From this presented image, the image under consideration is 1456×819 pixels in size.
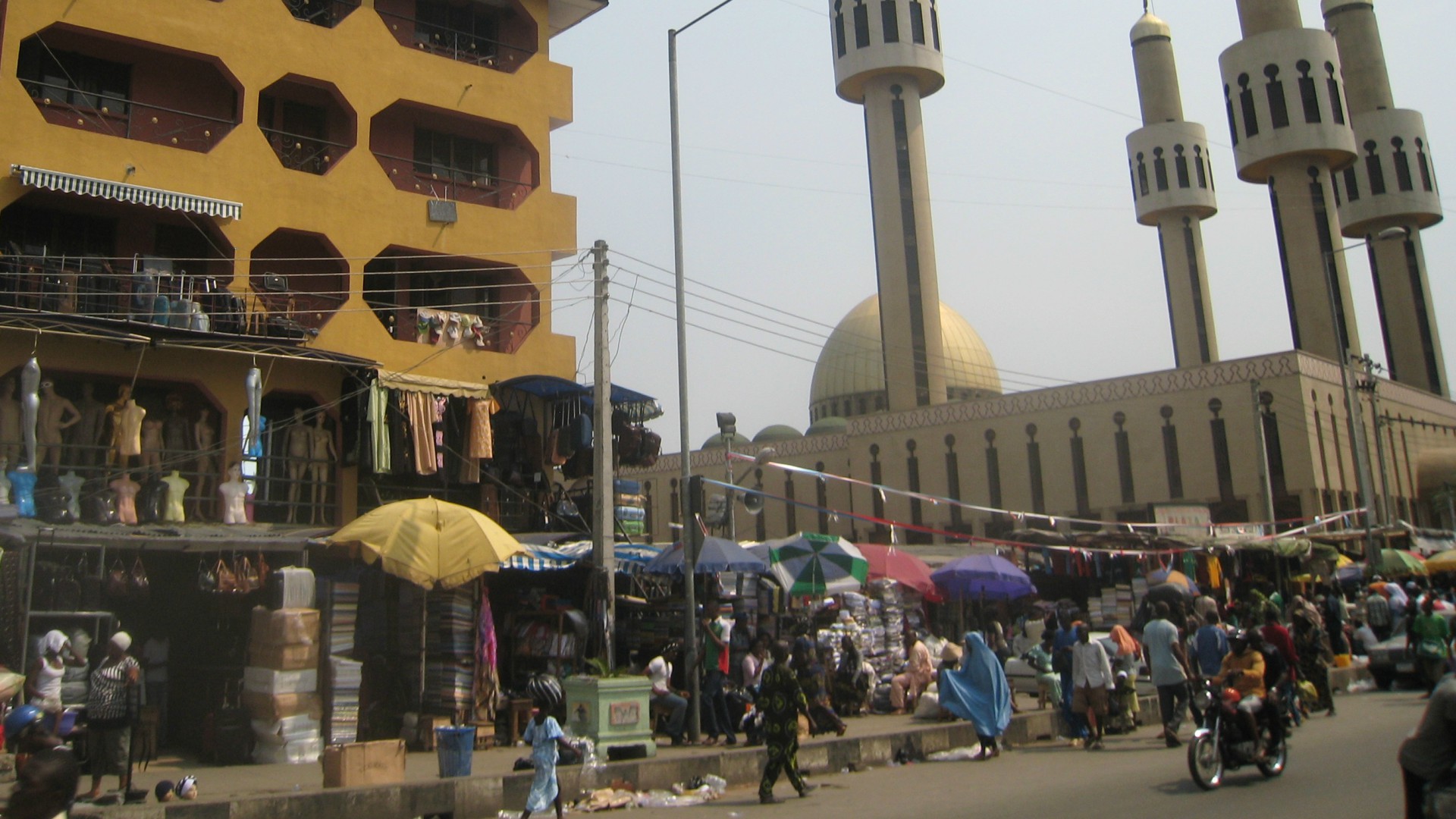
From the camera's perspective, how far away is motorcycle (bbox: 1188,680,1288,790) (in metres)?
9.27

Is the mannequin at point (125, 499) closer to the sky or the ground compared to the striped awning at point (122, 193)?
closer to the ground

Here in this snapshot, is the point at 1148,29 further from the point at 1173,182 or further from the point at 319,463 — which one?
the point at 319,463

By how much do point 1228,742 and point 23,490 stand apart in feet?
42.2

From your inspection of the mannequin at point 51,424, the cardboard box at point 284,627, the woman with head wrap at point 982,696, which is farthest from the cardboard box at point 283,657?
the woman with head wrap at point 982,696

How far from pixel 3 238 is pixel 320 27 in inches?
222

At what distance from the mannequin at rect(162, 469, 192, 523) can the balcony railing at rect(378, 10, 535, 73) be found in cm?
875

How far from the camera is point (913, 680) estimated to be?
17594mm

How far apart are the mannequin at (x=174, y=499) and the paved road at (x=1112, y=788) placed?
313 inches

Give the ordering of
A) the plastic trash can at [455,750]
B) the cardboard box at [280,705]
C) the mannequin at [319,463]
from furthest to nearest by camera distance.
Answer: the mannequin at [319,463] → the cardboard box at [280,705] → the plastic trash can at [455,750]

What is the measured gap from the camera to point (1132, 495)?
37656mm

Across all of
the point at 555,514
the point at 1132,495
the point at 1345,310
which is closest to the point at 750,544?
the point at 555,514

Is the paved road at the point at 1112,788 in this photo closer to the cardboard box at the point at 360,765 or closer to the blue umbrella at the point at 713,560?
the cardboard box at the point at 360,765

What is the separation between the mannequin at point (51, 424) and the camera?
14.4 metres

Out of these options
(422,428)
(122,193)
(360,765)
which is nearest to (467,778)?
(360,765)
